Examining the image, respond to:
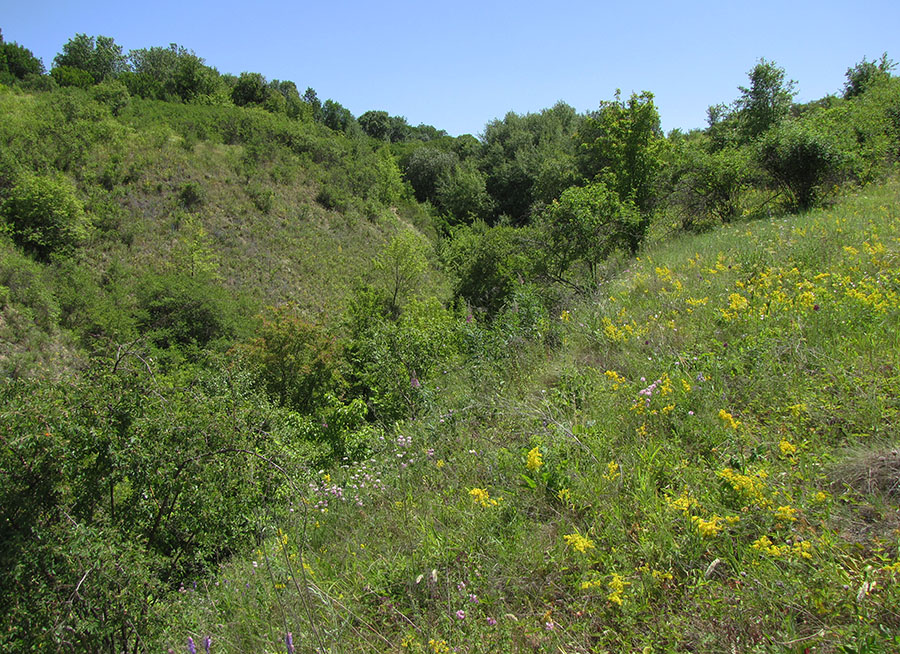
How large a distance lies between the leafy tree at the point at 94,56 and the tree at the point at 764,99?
5086 cm

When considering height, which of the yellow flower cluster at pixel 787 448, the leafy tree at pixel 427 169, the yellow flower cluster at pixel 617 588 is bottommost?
the yellow flower cluster at pixel 617 588

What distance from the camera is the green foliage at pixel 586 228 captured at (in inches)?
432

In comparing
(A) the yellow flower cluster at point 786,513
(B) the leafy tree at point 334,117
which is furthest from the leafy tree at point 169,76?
(A) the yellow flower cluster at point 786,513

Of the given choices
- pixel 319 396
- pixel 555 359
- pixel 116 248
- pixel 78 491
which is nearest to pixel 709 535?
pixel 555 359

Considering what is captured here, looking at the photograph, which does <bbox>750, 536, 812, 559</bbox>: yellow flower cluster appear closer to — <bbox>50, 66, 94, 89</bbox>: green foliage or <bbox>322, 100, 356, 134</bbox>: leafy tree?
<bbox>50, 66, 94, 89</bbox>: green foliage

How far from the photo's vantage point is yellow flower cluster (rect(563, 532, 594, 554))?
213cm

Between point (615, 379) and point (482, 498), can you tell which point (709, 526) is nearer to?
point (482, 498)

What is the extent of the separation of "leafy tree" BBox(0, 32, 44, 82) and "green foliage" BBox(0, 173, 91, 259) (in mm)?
21939

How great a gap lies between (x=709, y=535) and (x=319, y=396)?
525 inches

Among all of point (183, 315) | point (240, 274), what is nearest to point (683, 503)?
point (183, 315)

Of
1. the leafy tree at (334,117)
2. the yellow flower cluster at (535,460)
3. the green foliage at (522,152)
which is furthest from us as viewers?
the leafy tree at (334,117)

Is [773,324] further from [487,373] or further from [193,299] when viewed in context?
[193,299]

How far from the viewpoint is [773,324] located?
3662mm

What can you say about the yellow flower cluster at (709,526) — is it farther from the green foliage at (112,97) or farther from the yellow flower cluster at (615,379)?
the green foliage at (112,97)
